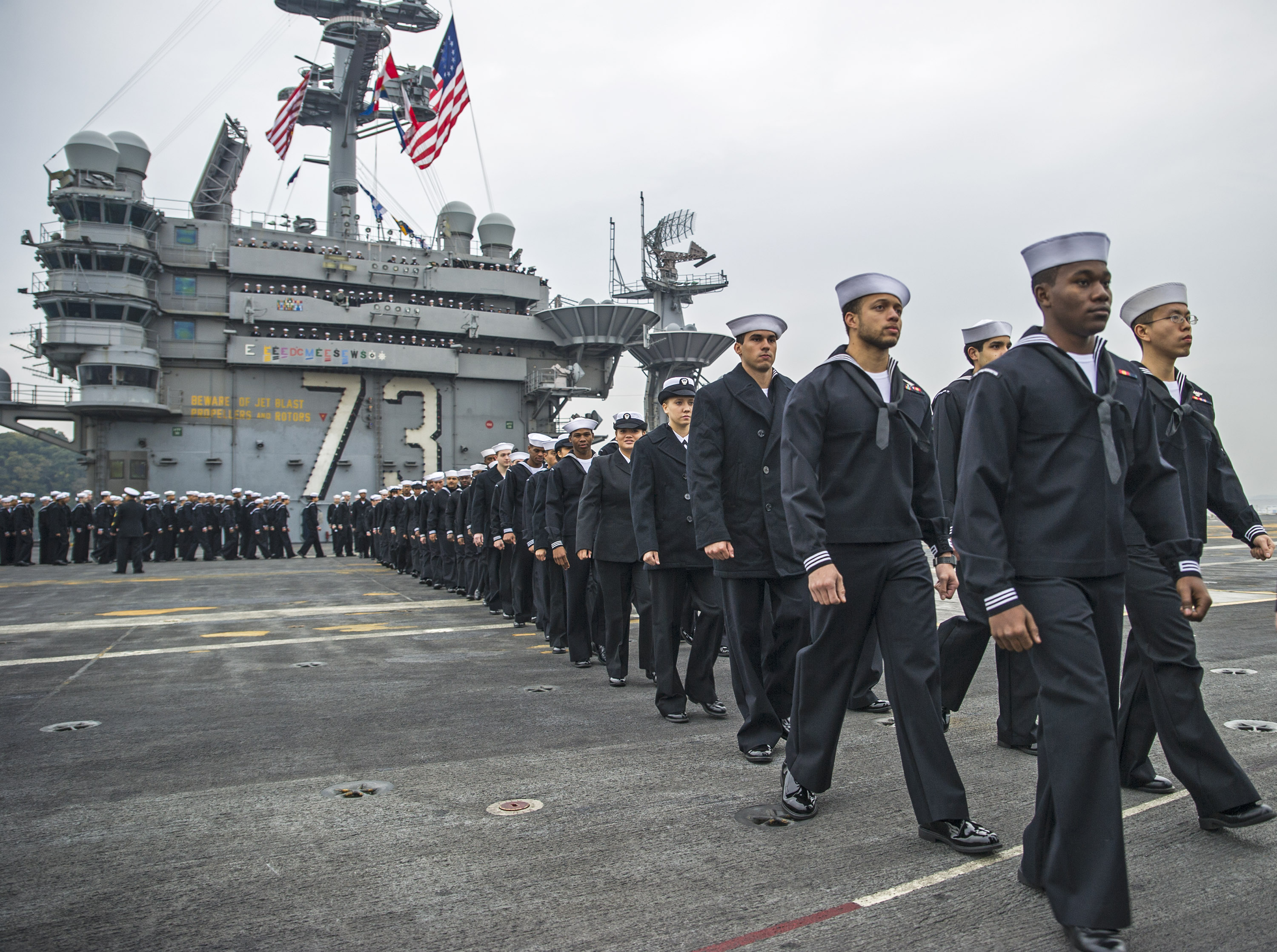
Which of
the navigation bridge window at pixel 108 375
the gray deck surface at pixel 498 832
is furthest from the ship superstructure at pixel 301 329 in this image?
the gray deck surface at pixel 498 832

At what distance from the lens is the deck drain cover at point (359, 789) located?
3.62 metres

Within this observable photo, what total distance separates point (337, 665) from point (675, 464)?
3.56 metres

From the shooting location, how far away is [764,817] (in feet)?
10.6

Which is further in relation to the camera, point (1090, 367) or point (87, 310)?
point (87, 310)

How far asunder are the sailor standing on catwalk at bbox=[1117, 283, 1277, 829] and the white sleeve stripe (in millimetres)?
908

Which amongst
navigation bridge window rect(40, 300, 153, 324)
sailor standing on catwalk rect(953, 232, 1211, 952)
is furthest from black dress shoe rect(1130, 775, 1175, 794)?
navigation bridge window rect(40, 300, 153, 324)

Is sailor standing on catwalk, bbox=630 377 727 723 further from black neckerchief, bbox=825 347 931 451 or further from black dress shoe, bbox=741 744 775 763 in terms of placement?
black neckerchief, bbox=825 347 931 451

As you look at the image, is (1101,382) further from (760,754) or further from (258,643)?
(258,643)

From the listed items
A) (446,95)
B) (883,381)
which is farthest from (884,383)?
(446,95)

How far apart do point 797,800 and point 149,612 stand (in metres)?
10.7

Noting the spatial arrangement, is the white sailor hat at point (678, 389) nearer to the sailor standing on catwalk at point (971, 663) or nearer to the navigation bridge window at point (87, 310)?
the sailor standing on catwalk at point (971, 663)

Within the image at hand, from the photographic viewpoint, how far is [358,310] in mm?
34312

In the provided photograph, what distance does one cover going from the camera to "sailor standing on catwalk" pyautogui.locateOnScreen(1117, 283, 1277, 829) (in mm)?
3008

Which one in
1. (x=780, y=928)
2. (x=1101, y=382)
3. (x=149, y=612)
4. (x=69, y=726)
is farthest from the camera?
(x=149, y=612)
